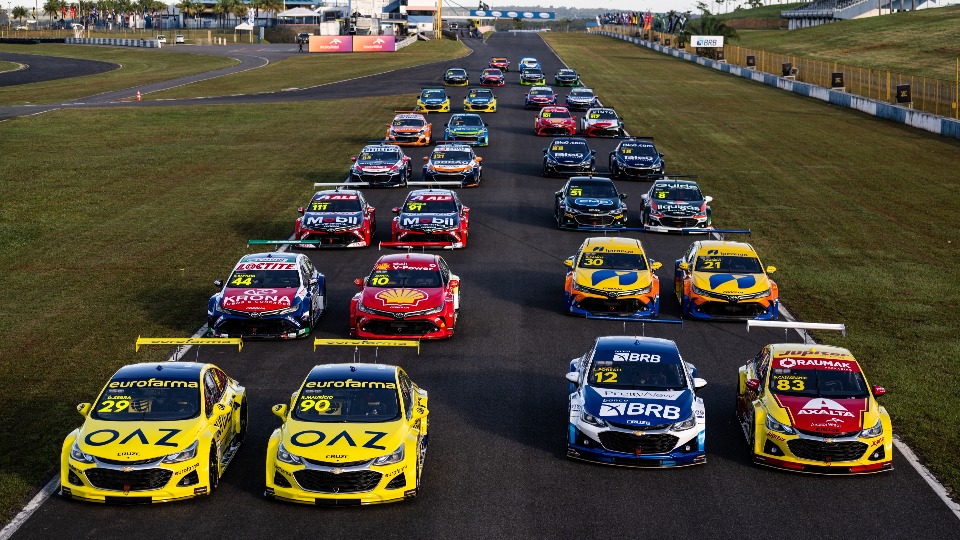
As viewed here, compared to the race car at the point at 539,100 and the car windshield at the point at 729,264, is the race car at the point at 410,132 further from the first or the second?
the car windshield at the point at 729,264

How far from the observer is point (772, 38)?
149 meters

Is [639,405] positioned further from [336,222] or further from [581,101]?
[581,101]

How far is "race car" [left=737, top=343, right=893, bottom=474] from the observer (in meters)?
16.3

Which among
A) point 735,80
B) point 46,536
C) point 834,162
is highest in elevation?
point 735,80

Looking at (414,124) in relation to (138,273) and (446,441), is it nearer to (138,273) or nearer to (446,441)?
(138,273)

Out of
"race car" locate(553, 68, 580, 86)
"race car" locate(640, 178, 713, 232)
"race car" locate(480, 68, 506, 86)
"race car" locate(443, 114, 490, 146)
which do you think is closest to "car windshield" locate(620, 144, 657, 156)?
"race car" locate(640, 178, 713, 232)

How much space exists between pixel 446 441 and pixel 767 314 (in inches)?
396

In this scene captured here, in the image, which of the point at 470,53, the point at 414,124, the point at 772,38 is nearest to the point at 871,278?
the point at 414,124

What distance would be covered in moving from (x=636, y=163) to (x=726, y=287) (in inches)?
771

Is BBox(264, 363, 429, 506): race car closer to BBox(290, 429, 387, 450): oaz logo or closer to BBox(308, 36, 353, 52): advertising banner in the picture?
BBox(290, 429, 387, 450): oaz logo

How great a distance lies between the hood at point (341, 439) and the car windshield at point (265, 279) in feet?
28.3

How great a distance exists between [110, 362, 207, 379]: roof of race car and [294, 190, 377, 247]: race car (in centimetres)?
1544

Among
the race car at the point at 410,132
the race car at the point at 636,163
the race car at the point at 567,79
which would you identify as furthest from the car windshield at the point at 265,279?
the race car at the point at 567,79

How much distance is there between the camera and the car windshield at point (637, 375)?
57.7ft
